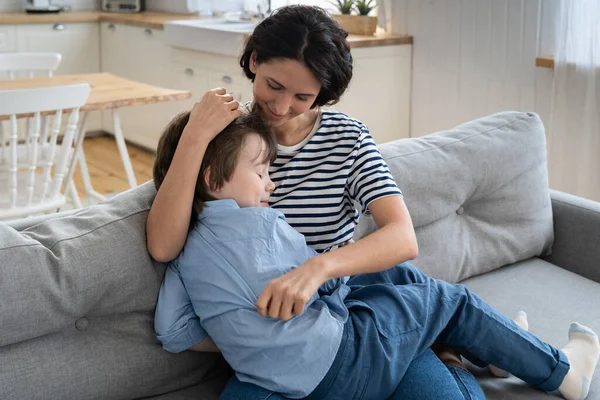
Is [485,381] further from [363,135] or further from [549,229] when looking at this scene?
[549,229]

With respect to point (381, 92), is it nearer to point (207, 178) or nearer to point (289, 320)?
point (207, 178)

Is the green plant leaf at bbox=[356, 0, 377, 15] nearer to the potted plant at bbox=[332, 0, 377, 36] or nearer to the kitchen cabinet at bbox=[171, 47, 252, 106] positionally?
the potted plant at bbox=[332, 0, 377, 36]

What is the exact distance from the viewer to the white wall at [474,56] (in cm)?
345

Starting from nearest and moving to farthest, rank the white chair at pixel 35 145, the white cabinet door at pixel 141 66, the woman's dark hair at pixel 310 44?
the woman's dark hair at pixel 310 44, the white chair at pixel 35 145, the white cabinet door at pixel 141 66

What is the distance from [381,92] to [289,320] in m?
2.80

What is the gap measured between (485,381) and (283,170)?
2.04 ft

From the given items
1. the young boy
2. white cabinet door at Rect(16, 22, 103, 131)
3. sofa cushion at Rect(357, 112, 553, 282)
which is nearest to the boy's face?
the young boy

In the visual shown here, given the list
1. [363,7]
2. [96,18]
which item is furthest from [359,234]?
[96,18]

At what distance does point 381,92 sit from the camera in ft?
13.2

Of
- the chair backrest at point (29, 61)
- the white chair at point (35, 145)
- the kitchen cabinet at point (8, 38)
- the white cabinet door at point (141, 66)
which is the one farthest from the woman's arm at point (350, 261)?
the kitchen cabinet at point (8, 38)

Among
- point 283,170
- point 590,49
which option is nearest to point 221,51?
point 590,49

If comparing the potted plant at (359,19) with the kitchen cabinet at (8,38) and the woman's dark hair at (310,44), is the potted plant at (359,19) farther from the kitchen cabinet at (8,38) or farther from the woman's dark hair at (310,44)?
the woman's dark hair at (310,44)

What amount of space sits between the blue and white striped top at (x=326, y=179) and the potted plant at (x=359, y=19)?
2.46 meters

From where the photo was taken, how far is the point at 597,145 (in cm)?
323
